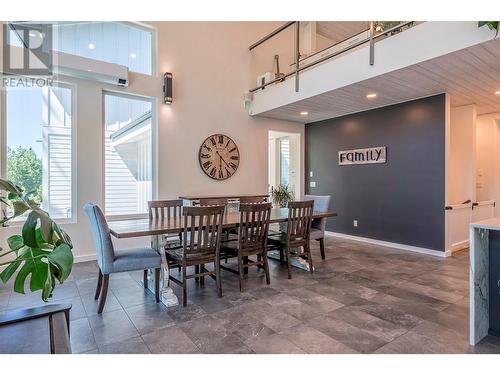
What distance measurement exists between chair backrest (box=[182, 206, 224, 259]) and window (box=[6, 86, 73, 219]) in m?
2.61

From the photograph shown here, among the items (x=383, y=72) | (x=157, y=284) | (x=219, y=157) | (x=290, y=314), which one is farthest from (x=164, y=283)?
(x=383, y=72)

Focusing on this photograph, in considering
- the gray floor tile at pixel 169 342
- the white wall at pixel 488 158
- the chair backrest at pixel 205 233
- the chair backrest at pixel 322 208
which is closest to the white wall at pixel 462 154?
the white wall at pixel 488 158

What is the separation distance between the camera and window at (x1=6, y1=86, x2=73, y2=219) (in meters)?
4.03

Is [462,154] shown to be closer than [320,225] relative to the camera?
No

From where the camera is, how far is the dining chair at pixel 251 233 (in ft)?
10.6

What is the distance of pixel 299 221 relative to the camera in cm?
371

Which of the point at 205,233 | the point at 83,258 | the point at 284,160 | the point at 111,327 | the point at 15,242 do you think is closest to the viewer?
the point at 15,242

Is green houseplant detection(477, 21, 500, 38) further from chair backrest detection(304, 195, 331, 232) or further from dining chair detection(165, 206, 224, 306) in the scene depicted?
dining chair detection(165, 206, 224, 306)

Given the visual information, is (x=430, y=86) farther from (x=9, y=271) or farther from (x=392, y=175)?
(x=9, y=271)

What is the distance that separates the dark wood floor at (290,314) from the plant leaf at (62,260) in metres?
1.08

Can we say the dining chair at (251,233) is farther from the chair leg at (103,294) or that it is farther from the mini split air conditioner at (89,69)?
the mini split air conditioner at (89,69)

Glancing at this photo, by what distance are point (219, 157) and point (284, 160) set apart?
2968 millimetres

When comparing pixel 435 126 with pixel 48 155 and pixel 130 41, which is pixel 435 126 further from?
pixel 48 155

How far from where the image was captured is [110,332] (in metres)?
2.33
